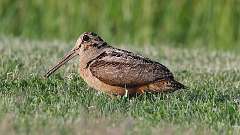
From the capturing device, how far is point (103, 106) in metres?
6.84

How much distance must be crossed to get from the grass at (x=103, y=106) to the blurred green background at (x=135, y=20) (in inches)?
205

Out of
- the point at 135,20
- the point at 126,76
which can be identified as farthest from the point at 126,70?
the point at 135,20

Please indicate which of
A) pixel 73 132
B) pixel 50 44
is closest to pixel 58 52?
pixel 50 44

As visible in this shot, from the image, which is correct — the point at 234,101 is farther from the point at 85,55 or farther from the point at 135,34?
the point at 135,34

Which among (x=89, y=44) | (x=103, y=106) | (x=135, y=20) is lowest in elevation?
(x=103, y=106)

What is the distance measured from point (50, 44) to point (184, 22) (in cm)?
328

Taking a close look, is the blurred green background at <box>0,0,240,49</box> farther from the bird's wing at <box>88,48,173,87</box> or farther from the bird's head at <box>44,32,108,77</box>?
the bird's wing at <box>88,48,173,87</box>

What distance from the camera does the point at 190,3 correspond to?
15.4 meters

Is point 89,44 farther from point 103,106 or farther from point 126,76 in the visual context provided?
point 103,106

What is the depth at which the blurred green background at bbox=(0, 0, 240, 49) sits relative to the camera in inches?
603

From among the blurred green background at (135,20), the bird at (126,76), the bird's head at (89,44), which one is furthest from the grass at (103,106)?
the blurred green background at (135,20)

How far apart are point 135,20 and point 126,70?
8.13 m

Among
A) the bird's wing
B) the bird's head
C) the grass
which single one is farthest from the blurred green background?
the bird's wing

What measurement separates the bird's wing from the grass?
172mm
